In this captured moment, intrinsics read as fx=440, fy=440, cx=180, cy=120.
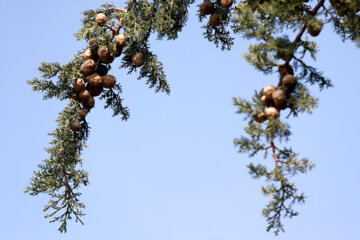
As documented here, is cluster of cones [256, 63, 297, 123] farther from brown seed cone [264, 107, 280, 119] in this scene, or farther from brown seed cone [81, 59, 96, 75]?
brown seed cone [81, 59, 96, 75]

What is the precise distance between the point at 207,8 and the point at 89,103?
260 centimetres

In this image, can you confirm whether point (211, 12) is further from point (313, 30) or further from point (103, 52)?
point (313, 30)

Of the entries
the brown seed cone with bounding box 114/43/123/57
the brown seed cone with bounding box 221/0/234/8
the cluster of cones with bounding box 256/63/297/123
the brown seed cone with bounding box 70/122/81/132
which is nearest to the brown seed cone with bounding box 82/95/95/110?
the brown seed cone with bounding box 70/122/81/132

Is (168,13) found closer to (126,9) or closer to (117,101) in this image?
(126,9)

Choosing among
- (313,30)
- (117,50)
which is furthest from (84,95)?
(313,30)

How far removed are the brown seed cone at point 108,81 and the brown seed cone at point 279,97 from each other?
3104 mm

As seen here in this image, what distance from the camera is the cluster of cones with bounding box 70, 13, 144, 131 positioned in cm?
706

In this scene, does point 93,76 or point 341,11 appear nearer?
point 341,11

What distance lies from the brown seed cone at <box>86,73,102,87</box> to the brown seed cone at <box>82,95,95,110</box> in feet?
0.76

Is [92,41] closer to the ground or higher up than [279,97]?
higher up

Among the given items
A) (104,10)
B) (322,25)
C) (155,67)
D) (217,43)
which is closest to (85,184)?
(155,67)

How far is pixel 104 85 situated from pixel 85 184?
5.37ft

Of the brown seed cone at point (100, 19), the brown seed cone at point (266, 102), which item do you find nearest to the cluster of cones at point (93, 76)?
the brown seed cone at point (100, 19)

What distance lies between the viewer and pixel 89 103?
23.4ft
